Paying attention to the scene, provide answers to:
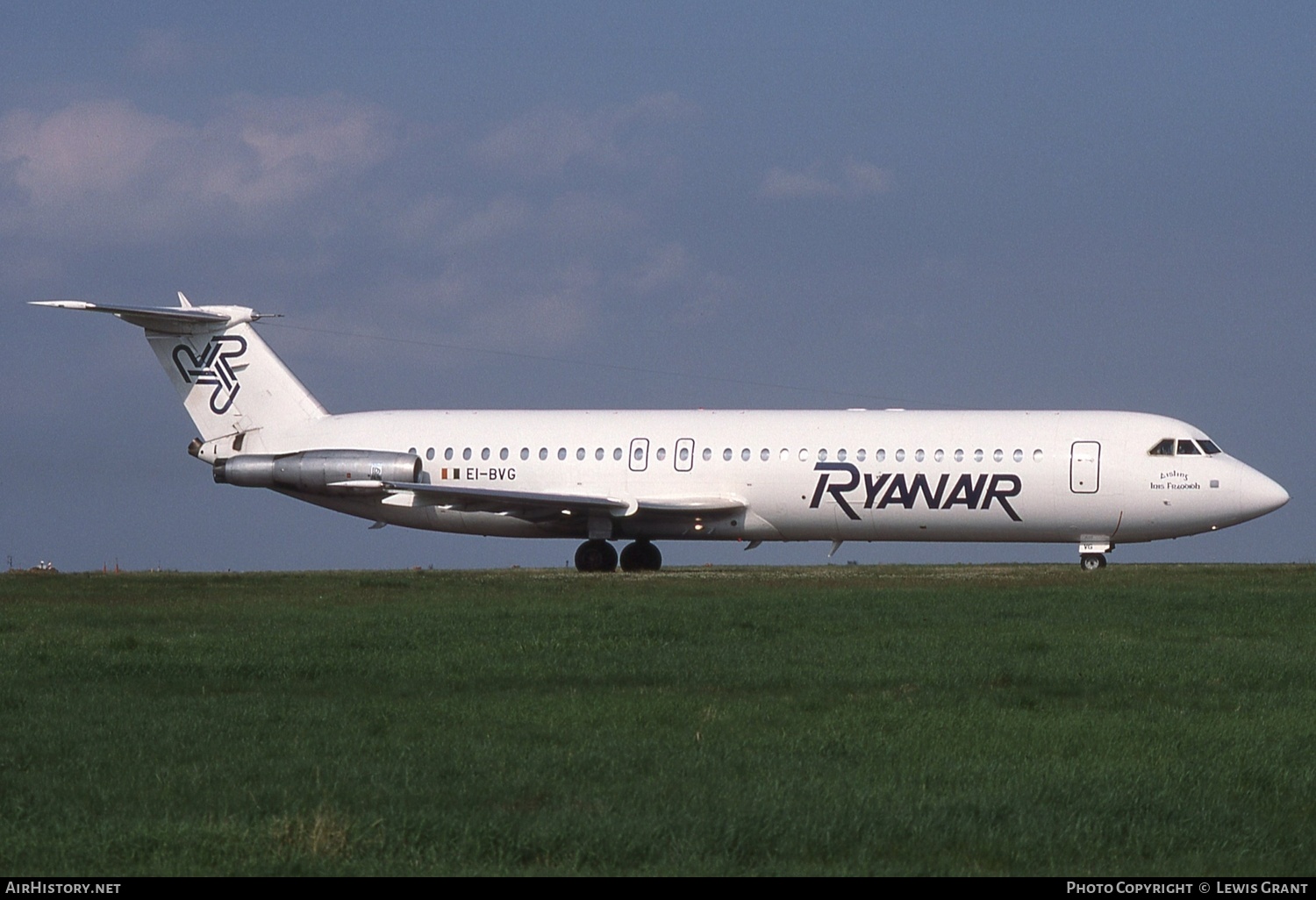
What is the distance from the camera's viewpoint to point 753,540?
3556cm

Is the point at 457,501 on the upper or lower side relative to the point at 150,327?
lower

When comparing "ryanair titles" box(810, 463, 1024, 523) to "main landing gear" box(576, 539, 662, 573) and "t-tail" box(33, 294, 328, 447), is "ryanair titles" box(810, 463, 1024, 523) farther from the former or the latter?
"t-tail" box(33, 294, 328, 447)

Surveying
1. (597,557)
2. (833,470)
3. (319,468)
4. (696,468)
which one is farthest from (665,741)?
(319,468)

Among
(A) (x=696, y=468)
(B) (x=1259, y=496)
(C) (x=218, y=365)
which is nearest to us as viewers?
(B) (x=1259, y=496)

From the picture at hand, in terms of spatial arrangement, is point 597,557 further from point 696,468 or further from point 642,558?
point 696,468

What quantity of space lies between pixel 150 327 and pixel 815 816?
32.0m

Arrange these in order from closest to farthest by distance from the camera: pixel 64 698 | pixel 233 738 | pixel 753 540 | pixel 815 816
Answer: pixel 815 816, pixel 233 738, pixel 64 698, pixel 753 540

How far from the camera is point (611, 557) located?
36.0 metres

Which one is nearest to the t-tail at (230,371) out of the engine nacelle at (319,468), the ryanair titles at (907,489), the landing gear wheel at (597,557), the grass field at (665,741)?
the engine nacelle at (319,468)

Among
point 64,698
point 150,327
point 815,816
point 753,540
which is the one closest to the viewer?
point 815,816

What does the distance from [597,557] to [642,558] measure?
1.41 meters
